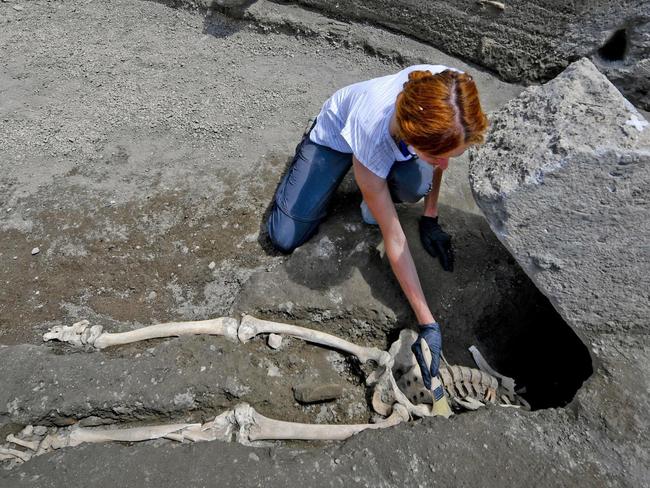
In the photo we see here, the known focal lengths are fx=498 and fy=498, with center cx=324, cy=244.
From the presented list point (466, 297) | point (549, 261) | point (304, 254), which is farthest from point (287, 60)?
point (549, 261)

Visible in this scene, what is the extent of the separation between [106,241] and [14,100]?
1779mm

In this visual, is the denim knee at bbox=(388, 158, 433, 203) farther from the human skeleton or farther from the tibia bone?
the tibia bone

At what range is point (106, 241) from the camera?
3.32m

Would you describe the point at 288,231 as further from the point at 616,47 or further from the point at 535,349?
the point at 616,47

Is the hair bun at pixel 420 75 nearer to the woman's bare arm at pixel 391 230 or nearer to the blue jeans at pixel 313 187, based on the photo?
the woman's bare arm at pixel 391 230

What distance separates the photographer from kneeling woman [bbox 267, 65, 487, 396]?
192 cm

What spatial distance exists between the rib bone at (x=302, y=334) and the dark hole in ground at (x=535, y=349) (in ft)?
2.36

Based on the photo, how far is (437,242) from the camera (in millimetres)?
2832

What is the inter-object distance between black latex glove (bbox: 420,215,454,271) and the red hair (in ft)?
3.06

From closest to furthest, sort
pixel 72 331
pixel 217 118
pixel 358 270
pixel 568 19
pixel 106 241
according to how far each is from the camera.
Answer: pixel 72 331, pixel 358 270, pixel 106 241, pixel 568 19, pixel 217 118

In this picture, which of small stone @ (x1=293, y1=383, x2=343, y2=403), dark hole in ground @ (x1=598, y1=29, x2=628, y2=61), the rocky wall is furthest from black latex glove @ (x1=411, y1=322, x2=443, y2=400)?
dark hole in ground @ (x1=598, y1=29, x2=628, y2=61)

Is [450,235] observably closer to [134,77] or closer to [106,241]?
[106,241]

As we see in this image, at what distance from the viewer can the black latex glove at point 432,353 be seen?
7.97 feet

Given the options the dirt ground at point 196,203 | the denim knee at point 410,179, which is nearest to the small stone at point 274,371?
the dirt ground at point 196,203
